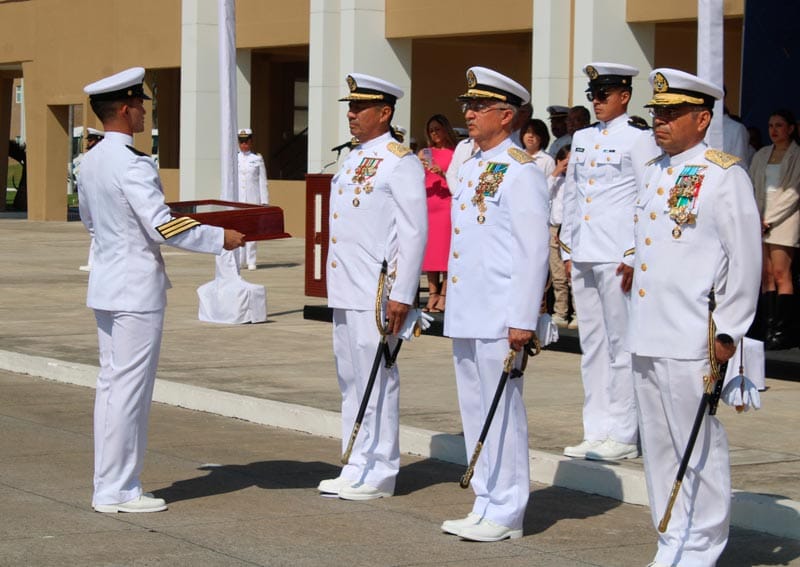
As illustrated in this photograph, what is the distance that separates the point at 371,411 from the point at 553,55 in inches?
574

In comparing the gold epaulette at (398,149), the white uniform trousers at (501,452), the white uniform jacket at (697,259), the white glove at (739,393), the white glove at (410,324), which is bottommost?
the white uniform trousers at (501,452)

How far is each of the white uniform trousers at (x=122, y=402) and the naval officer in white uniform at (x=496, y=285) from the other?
57.8 inches

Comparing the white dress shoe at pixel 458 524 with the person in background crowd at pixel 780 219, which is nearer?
the white dress shoe at pixel 458 524

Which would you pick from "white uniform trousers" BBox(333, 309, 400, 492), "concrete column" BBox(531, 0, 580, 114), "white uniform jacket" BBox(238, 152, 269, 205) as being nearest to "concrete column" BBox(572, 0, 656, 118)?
"concrete column" BBox(531, 0, 580, 114)

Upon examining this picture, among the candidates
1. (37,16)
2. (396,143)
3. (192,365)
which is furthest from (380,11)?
(396,143)

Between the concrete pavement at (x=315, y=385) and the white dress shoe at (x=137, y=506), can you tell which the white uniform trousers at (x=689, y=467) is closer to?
the concrete pavement at (x=315, y=385)

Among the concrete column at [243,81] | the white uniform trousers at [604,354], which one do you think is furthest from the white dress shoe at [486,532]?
the concrete column at [243,81]

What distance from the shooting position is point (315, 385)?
1112 cm

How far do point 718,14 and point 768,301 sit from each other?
9.34ft

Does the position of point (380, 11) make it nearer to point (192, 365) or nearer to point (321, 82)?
point (321, 82)

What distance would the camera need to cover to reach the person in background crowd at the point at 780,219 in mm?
12148

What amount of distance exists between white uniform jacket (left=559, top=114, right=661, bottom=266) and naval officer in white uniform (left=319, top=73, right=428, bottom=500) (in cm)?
123

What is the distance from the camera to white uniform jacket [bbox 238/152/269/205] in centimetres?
2059

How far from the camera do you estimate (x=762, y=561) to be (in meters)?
6.52
